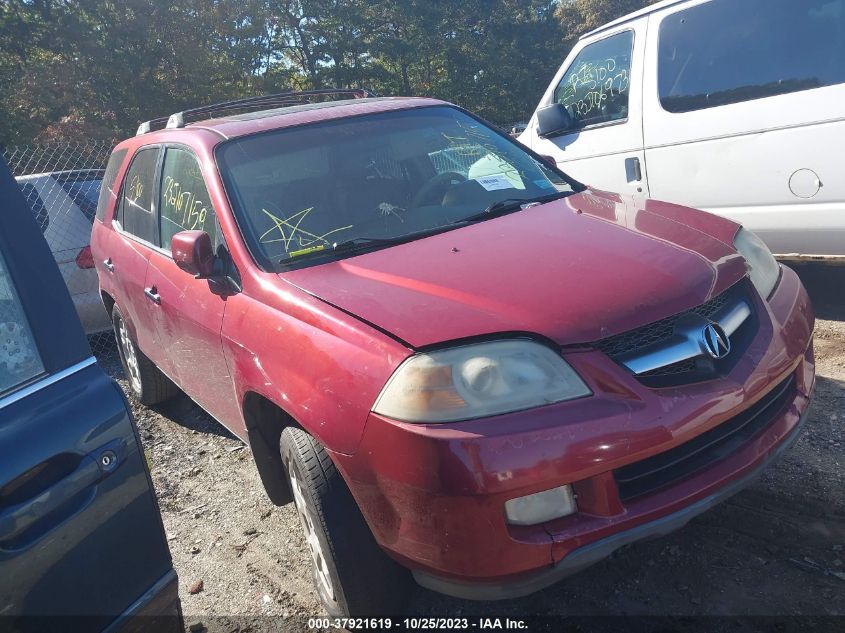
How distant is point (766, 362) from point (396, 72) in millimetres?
22449

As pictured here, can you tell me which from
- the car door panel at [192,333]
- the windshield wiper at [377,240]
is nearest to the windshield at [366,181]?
the windshield wiper at [377,240]

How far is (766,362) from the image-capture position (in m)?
2.23

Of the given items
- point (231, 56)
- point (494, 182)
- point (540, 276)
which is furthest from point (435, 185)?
point (231, 56)

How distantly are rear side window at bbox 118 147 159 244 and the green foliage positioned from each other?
12809 mm

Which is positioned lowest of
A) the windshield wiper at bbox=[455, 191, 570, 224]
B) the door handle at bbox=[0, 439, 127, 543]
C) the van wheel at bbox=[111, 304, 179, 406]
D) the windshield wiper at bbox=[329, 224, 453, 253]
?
the van wheel at bbox=[111, 304, 179, 406]

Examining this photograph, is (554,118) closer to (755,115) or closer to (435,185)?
(755,115)

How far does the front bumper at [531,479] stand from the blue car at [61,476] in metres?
0.63

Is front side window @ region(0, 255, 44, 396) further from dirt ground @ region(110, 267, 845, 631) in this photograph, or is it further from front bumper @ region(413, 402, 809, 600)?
dirt ground @ region(110, 267, 845, 631)

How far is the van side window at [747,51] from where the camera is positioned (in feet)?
12.6

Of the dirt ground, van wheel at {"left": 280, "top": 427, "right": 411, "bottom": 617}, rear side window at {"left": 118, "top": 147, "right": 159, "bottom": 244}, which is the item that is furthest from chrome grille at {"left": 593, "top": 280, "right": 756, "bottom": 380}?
rear side window at {"left": 118, "top": 147, "right": 159, "bottom": 244}

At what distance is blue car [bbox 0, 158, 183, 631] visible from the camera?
4.84 ft

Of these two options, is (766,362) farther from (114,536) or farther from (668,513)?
(114,536)

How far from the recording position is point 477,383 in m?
1.94

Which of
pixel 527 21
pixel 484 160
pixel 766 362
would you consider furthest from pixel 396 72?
pixel 766 362
